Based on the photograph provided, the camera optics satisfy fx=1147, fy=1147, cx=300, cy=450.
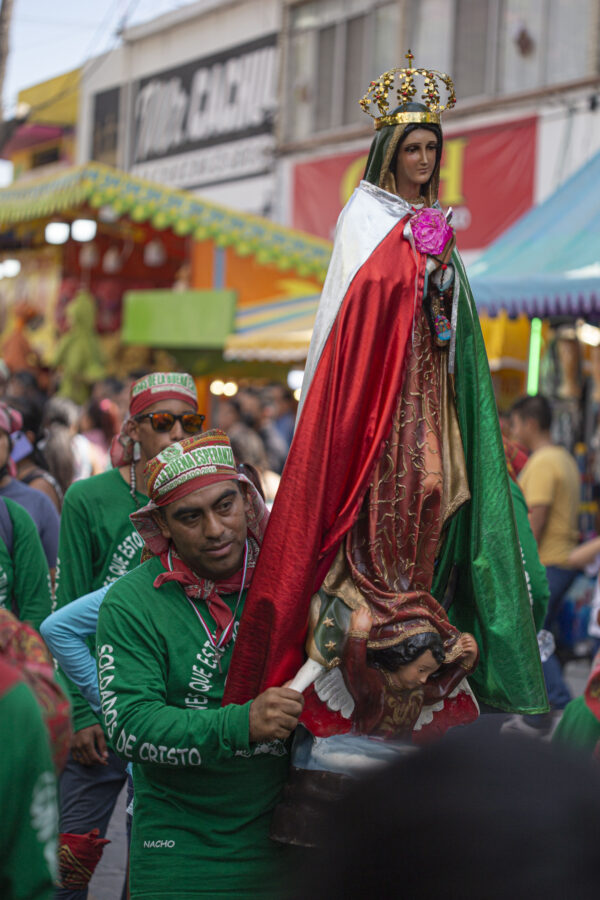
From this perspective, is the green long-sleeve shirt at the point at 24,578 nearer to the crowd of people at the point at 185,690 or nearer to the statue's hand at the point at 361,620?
the crowd of people at the point at 185,690

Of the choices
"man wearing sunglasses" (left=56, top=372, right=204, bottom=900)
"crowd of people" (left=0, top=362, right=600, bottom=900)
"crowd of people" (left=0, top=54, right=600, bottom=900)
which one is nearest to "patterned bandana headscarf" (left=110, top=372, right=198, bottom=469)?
"man wearing sunglasses" (left=56, top=372, right=204, bottom=900)

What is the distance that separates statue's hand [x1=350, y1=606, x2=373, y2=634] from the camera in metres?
2.63

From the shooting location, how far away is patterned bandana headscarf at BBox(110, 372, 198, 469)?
154 inches

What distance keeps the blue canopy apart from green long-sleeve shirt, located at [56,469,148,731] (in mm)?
4490

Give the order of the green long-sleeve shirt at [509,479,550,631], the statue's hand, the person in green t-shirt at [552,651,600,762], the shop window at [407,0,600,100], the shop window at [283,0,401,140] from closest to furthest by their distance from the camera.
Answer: the person in green t-shirt at [552,651,600,762], the statue's hand, the green long-sleeve shirt at [509,479,550,631], the shop window at [407,0,600,100], the shop window at [283,0,401,140]

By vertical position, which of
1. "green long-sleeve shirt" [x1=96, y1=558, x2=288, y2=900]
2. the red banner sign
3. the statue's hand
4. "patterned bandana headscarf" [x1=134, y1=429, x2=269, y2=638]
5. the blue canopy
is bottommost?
"green long-sleeve shirt" [x1=96, y1=558, x2=288, y2=900]

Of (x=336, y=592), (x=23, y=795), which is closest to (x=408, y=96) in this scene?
(x=336, y=592)

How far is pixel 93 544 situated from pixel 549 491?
13.7 ft

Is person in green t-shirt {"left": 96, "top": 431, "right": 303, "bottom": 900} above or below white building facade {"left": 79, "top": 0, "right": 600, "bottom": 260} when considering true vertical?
below

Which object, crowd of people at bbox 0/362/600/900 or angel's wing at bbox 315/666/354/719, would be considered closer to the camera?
crowd of people at bbox 0/362/600/900

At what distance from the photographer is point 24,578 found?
374 centimetres

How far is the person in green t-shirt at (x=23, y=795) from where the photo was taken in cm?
154

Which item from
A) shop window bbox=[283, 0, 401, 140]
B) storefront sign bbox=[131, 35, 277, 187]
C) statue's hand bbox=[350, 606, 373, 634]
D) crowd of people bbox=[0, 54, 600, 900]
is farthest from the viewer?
storefront sign bbox=[131, 35, 277, 187]

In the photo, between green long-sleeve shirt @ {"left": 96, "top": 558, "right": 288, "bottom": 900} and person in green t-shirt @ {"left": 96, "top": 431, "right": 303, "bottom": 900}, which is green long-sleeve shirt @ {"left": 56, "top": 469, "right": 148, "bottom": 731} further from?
green long-sleeve shirt @ {"left": 96, "top": 558, "right": 288, "bottom": 900}
